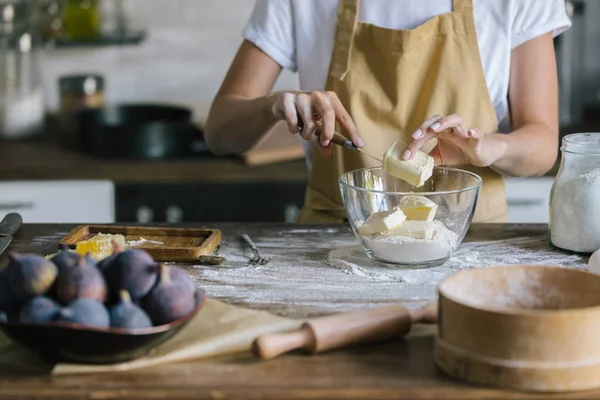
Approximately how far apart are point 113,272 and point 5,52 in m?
2.29

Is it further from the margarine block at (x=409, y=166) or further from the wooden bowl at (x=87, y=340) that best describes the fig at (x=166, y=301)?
the margarine block at (x=409, y=166)

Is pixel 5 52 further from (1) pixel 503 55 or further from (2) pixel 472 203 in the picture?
(2) pixel 472 203

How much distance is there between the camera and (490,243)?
66.7 inches

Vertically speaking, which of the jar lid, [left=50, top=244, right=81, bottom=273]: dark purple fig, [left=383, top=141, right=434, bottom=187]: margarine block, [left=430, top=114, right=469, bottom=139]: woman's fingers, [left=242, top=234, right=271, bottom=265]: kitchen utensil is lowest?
[left=242, top=234, right=271, bottom=265]: kitchen utensil

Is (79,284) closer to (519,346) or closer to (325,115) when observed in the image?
(519,346)

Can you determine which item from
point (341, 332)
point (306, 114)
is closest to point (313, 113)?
point (306, 114)

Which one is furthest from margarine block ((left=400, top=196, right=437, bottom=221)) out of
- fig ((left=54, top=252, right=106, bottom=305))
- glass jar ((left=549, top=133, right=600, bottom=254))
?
fig ((left=54, top=252, right=106, bottom=305))

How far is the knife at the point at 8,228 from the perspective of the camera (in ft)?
5.42

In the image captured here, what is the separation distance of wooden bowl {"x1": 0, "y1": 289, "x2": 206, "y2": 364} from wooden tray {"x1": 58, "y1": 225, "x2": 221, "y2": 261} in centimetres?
44

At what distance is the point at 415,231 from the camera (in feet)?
4.97

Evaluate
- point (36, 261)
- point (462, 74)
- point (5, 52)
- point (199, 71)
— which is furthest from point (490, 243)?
point (5, 52)

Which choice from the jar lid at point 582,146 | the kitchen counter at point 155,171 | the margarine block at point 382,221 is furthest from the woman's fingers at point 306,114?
the kitchen counter at point 155,171

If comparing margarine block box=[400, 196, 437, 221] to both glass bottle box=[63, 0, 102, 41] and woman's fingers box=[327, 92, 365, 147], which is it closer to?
woman's fingers box=[327, 92, 365, 147]

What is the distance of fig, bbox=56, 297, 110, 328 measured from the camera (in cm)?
106
